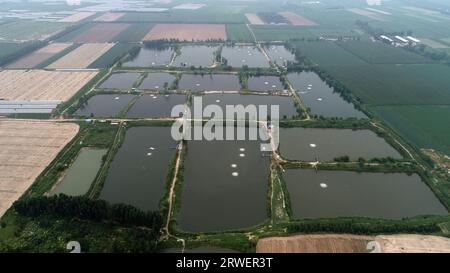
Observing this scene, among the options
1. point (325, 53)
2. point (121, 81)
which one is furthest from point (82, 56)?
point (325, 53)

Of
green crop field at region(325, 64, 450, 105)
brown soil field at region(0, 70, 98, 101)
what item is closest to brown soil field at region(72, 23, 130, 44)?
brown soil field at region(0, 70, 98, 101)

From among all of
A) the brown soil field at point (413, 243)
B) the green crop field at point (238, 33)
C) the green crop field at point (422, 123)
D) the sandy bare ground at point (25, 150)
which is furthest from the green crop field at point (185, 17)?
the brown soil field at point (413, 243)

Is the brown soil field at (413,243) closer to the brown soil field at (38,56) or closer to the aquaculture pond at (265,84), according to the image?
the aquaculture pond at (265,84)

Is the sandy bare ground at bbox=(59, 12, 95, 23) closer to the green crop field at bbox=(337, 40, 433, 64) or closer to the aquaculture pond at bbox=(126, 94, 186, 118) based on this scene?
the aquaculture pond at bbox=(126, 94, 186, 118)

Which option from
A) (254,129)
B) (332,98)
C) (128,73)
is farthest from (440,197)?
(128,73)

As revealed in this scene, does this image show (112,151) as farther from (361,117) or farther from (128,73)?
(361,117)
